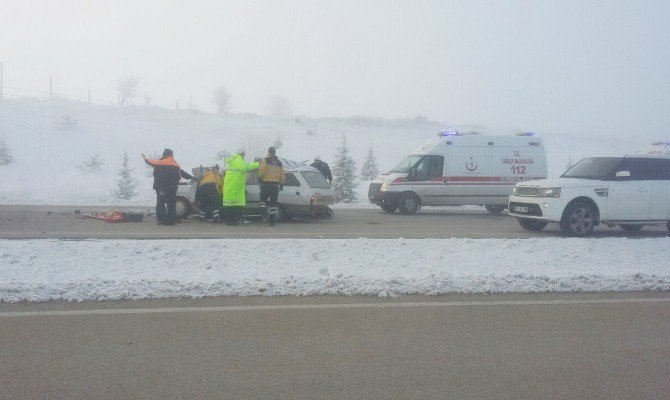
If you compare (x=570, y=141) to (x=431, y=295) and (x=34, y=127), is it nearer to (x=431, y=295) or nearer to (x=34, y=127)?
(x=34, y=127)

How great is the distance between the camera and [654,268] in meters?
10.4

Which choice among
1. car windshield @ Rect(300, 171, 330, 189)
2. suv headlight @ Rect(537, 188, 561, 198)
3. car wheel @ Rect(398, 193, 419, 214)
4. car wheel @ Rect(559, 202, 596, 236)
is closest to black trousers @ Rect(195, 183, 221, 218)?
car windshield @ Rect(300, 171, 330, 189)

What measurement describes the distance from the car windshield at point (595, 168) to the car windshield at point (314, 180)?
6104 millimetres

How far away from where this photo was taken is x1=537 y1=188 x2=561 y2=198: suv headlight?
1484 cm

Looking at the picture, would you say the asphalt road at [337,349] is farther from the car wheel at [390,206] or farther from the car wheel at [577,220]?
the car wheel at [390,206]

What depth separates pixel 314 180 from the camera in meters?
17.3

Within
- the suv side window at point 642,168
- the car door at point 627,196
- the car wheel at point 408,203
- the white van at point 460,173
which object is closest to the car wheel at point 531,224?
the car door at point 627,196

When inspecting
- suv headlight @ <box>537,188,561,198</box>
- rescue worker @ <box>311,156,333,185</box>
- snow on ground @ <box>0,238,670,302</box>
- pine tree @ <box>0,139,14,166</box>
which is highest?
pine tree @ <box>0,139,14,166</box>

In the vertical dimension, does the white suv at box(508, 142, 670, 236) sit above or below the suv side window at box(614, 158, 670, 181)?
below

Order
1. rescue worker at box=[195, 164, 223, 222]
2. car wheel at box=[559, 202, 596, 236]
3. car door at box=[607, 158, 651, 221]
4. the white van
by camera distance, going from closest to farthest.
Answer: car wheel at box=[559, 202, 596, 236] → car door at box=[607, 158, 651, 221] → rescue worker at box=[195, 164, 223, 222] → the white van

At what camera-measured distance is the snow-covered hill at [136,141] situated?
31.2m

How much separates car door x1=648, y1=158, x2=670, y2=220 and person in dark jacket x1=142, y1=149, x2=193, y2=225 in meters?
11.1

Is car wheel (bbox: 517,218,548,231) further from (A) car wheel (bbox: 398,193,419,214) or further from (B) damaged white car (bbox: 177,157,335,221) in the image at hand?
(A) car wheel (bbox: 398,193,419,214)

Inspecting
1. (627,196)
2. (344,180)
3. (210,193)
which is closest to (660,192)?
(627,196)
